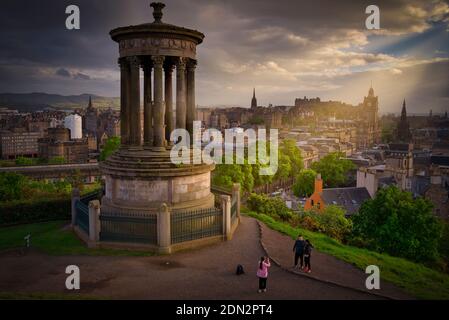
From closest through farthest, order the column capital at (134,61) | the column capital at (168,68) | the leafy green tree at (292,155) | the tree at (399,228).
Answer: the column capital at (134,61)
the column capital at (168,68)
the tree at (399,228)
the leafy green tree at (292,155)

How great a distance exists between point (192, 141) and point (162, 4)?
7808 mm

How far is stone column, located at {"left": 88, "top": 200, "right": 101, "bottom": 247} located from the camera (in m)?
19.2

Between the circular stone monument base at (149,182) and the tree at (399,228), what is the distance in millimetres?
13184

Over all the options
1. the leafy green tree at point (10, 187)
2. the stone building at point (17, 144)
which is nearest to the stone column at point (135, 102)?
the leafy green tree at point (10, 187)

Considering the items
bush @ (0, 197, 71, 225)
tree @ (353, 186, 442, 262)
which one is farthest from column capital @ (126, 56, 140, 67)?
tree @ (353, 186, 442, 262)

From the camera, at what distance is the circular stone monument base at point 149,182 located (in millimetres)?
20969

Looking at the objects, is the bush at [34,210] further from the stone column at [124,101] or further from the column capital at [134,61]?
the column capital at [134,61]

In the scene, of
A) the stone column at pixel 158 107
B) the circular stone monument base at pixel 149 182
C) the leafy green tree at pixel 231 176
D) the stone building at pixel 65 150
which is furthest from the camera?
the stone building at pixel 65 150

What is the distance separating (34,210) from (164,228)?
12496 mm

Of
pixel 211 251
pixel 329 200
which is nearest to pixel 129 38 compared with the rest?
pixel 211 251

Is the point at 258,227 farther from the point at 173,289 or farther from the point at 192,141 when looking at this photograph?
the point at 173,289

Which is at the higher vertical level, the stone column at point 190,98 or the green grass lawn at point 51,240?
the stone column at point 190,98

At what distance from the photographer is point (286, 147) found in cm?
8662

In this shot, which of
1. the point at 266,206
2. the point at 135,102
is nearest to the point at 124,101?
the point at 135,102
